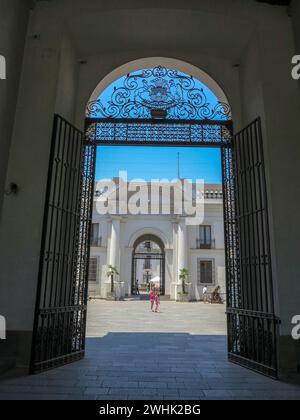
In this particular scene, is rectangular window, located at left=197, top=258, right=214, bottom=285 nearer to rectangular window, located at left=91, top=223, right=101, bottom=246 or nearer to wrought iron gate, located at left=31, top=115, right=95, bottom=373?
rectangular window, located at left=91, top=223, right=101, bottom=246

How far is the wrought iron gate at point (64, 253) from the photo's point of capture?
4.09 m

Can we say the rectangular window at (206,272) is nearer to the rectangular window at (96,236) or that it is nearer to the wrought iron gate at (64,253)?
the rectangular window at (96,236)

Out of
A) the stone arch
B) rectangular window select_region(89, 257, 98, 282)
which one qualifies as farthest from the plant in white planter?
the stone arch

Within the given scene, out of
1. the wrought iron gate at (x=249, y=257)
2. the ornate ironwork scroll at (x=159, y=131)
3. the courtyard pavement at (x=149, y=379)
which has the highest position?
A: the ornate ironwork scroll at (x=159, y=131)

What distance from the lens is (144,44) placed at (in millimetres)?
5605

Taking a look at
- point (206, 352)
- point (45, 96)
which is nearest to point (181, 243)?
point (206, 352)

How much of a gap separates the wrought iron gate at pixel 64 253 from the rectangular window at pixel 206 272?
17540mm

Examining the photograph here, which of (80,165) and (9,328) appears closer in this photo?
(9,328)

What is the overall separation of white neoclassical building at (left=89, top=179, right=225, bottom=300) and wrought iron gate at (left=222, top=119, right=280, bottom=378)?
52.7 feet

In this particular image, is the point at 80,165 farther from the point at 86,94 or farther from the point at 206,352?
the point at 206,352

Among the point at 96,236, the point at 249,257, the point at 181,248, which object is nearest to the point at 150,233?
the point at 181,248

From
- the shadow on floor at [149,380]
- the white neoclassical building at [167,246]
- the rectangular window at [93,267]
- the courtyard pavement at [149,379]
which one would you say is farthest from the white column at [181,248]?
the shadow on floor at [149,380]

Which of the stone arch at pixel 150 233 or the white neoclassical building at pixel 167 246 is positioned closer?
the white neoclassical building at pixel 167 246

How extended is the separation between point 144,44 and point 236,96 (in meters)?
1.81
